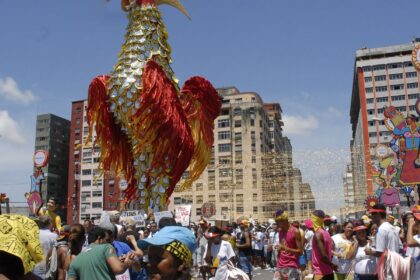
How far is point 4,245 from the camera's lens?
1882 millimetres

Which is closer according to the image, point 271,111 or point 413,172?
point 413,172

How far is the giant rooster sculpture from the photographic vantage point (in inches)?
388

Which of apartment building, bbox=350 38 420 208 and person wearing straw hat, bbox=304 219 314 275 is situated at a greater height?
apartment building, bbox=350 38 420 208

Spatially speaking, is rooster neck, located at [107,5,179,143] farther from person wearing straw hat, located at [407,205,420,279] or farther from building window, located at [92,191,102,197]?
building window, located at [92,191,102,197]

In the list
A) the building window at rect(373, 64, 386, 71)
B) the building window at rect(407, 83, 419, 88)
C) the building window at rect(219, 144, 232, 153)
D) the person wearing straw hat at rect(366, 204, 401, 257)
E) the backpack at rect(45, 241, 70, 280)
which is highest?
the building window at rect(373, 64, 386, 71)

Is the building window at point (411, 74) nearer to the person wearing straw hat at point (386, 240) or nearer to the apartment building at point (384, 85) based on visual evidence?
the apartment building at point (384, 85)

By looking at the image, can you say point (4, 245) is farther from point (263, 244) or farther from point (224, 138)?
point (224, 138)

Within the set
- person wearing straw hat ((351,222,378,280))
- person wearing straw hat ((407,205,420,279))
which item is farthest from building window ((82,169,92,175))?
person wearing straw hat ((407,205,420,279))

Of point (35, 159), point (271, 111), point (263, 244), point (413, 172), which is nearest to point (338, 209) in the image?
point (413, 172)

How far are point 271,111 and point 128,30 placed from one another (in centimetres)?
8988

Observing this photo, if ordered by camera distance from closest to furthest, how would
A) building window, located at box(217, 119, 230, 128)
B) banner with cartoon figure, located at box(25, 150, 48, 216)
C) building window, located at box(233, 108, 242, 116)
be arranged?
banner with cartoon figure, located at box(25, 150, 48, 216) → building window, located at box(233, 108, 242, 116) → building window, located at box(217, 119, 230, 128)

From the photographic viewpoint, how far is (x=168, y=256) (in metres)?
2.66

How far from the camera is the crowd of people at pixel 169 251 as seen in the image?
6.49ft

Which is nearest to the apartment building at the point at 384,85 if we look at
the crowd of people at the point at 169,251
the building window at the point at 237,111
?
the building window at the point at 237,111
